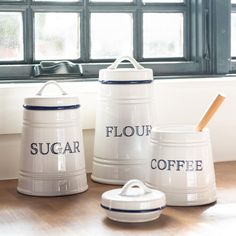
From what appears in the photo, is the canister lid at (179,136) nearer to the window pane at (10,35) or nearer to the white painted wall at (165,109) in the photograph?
the white painted wall at (165,109)

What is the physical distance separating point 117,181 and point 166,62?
482 mm

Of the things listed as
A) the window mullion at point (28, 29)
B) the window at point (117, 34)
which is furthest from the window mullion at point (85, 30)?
the window mullion at point (28, 29)

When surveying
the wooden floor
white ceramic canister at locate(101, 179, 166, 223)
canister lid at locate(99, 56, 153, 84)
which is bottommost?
the wooden floor

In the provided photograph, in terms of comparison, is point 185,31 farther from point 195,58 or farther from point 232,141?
point 232,141

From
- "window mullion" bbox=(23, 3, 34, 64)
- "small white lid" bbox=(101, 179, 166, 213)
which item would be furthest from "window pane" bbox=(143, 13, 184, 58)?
"small white lid" bbox=(101, 179, 166, 213)

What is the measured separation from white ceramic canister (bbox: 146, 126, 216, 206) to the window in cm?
52

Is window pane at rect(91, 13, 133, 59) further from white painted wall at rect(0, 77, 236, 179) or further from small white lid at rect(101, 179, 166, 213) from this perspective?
small white lid at rect(101, 179, 166, 213)

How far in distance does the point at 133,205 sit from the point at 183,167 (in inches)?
5.8

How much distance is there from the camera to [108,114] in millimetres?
1266

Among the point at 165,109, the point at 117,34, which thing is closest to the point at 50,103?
the point at 165,109

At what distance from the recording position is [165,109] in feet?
4.87

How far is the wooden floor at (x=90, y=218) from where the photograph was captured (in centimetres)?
93

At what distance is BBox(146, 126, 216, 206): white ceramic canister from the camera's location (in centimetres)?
107

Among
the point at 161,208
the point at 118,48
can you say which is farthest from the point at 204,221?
the point at 118,48
